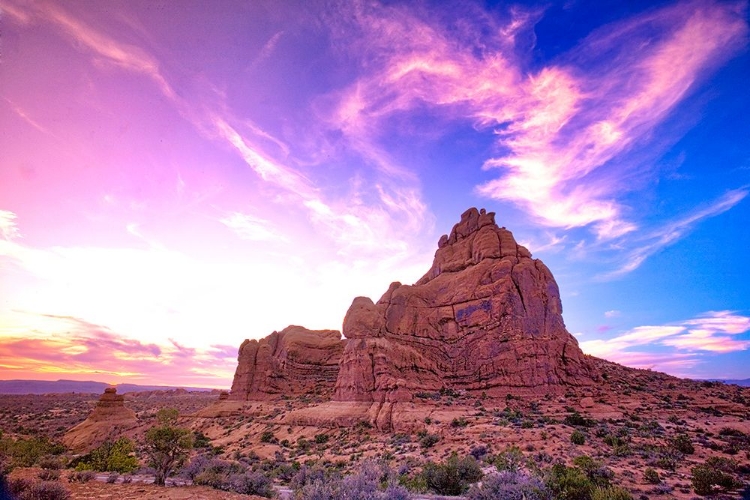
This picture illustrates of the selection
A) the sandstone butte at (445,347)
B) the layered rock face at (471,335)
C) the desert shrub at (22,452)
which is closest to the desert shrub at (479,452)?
the sandstone butte at (445,347)

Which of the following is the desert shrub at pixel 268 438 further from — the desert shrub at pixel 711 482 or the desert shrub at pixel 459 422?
the desert shrub at pixel 711 482

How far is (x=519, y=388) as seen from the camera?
43.1 m

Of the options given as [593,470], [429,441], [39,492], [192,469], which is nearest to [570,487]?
[593,470]

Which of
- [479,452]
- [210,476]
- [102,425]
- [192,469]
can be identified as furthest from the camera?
[102,425]

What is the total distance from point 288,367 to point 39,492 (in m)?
52.0

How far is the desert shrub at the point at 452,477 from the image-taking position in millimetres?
16875

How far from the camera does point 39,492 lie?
12867mm

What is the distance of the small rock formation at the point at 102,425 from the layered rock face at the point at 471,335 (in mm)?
29490

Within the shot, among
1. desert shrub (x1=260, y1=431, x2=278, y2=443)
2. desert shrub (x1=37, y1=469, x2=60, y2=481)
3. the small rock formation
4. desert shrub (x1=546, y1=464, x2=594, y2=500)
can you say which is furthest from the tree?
the small rock formation

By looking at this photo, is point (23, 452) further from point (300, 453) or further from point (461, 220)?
point (461, 220)

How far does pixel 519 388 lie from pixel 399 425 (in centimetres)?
1639

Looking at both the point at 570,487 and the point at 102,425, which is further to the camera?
the point at 102,425

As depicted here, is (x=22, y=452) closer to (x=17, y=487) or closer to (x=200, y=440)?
(x=17, y=487)

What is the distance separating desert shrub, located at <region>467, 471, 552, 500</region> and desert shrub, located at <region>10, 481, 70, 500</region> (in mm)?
15787
